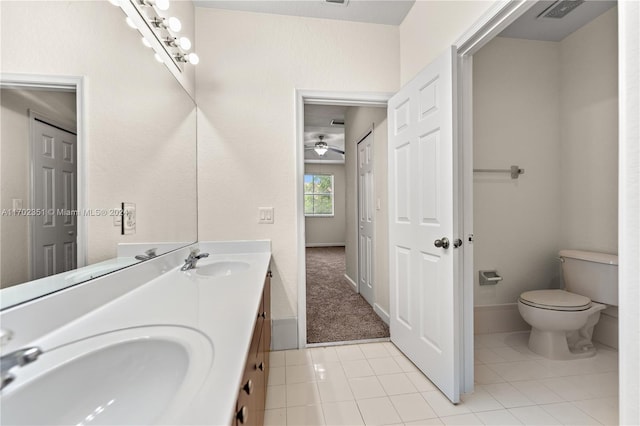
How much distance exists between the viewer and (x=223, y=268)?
5.72 ft

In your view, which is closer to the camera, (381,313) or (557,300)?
(557,300)

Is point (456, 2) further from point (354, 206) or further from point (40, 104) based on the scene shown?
point (354, 206)

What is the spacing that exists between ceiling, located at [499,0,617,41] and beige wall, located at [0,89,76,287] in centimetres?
285

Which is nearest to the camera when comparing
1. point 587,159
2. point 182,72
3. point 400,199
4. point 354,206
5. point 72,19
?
point 72,19

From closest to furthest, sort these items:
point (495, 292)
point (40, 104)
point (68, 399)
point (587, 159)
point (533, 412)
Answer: point (68, 399), point (40, 104), point (533, 412), point (587, 159), point (495, 292)

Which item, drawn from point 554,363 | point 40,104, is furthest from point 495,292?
point 40,104

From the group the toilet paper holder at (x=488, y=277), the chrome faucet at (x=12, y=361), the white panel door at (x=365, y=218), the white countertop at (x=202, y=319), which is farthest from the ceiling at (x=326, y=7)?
the chrome faucet at (x=12, y=361)

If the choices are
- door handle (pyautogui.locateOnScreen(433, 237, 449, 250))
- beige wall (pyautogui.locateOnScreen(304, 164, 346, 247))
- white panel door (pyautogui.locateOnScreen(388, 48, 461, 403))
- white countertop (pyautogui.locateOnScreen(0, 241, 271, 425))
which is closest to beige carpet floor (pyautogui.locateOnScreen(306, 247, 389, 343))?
white panel door (pyautogui.locateOnScreen(388, 48, 461, 403))

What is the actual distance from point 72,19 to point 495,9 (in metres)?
1.70

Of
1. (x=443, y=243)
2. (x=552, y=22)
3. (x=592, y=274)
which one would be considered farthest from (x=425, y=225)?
(x=552, y=22)

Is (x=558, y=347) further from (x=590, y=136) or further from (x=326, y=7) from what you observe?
(x=326, y=7)

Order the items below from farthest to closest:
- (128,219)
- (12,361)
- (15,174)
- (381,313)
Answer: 1. (381,313)
2. (128,219)
3. (15,174)
4. (12,361)

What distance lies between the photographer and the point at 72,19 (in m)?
0.84

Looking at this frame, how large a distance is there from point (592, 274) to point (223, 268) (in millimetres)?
2653
